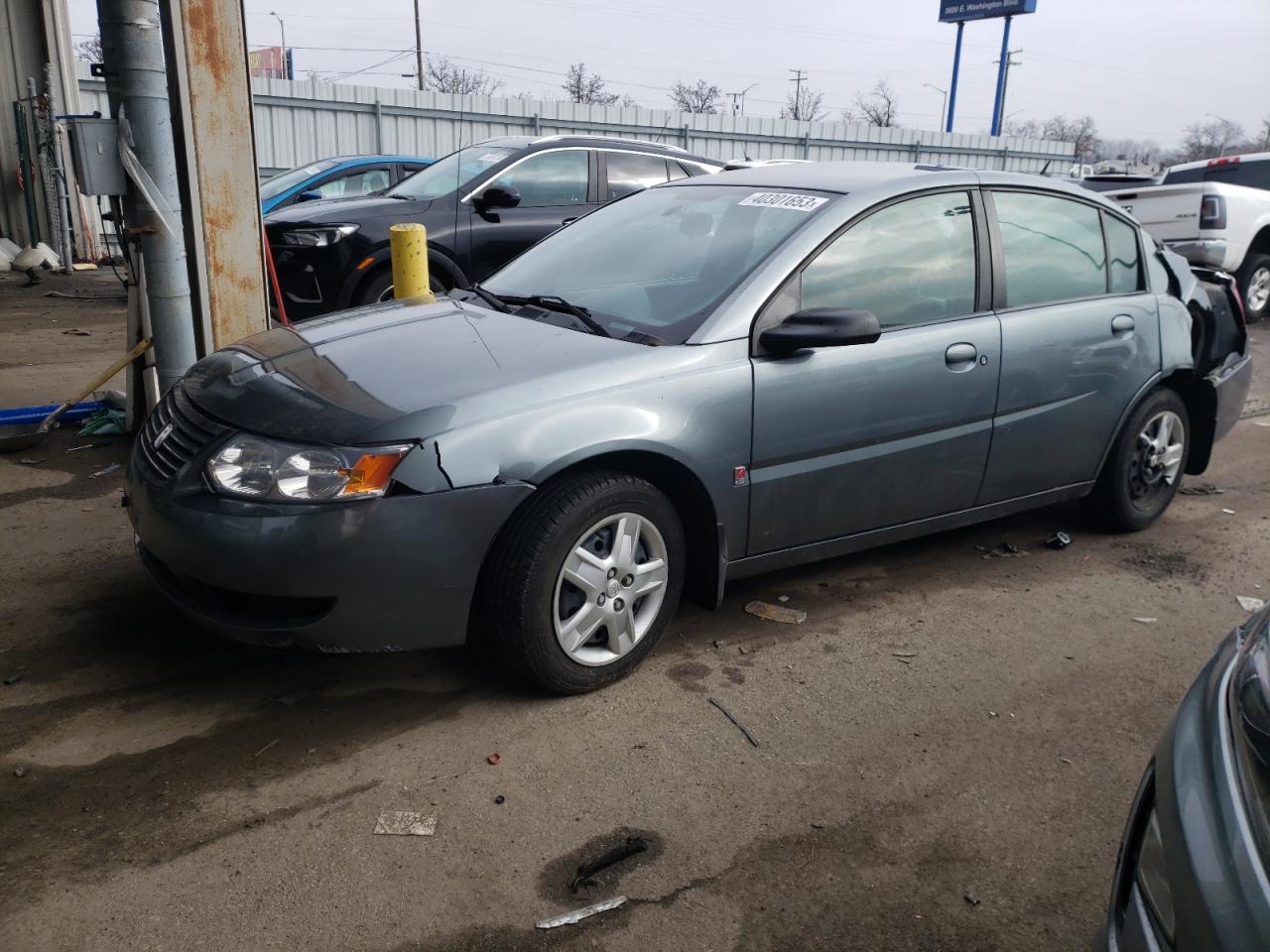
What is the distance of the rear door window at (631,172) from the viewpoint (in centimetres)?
865

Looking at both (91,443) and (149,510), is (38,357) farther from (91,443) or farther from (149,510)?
(149,510)

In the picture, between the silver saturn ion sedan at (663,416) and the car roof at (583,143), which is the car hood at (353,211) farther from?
the silver saturn ion sedan at (663,416)

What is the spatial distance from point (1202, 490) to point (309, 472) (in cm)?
508

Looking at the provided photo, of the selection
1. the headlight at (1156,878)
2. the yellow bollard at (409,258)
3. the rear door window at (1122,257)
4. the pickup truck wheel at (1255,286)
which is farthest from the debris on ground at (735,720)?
the pickup truck wheel at (1255,286)

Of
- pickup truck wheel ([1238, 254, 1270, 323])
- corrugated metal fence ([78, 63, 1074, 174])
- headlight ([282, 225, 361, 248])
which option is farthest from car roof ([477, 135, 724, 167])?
corrugated metal fence ([78, 63, 1074, 174])

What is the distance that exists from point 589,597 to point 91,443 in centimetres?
397

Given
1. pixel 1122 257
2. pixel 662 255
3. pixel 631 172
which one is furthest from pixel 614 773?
pixel 631 172

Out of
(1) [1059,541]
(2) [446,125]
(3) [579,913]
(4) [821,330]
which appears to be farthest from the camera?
(2) [446,125]

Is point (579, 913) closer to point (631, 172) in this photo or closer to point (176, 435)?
point (176, 435)

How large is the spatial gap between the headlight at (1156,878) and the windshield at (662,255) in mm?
2147

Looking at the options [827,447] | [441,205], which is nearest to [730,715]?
[827,447]

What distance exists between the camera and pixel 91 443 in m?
5.93

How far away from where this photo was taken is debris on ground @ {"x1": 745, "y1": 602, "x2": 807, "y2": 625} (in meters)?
4.04

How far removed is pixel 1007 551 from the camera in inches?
191
